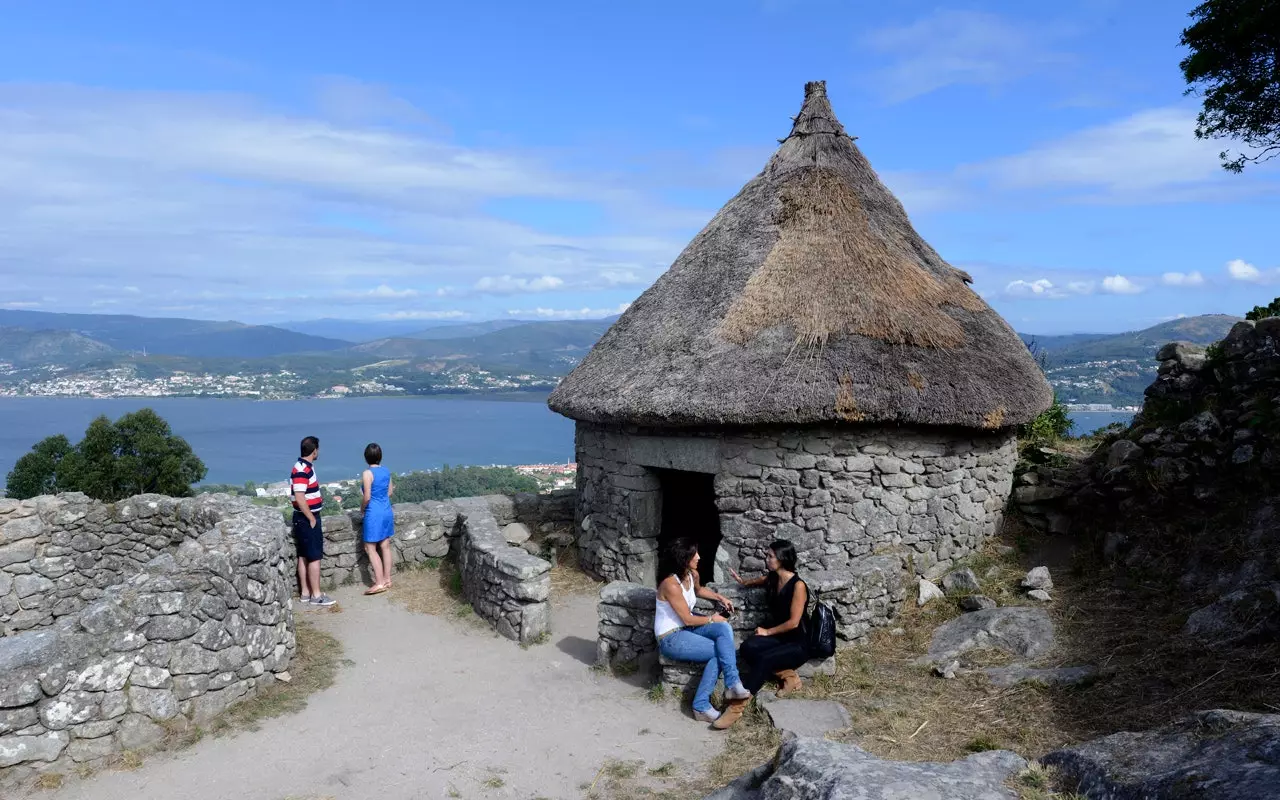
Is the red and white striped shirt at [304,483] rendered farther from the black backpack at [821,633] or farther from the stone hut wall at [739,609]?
the black backpack at [821,633]

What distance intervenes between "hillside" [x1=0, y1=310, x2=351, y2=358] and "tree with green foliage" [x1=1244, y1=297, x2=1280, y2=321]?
120 m

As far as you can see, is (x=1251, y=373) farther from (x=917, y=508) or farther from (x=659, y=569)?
(x=659, y=569)

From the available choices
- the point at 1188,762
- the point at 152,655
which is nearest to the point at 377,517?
the point at 152,655

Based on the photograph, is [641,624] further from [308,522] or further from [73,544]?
[73,544]

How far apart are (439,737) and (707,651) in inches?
83.6

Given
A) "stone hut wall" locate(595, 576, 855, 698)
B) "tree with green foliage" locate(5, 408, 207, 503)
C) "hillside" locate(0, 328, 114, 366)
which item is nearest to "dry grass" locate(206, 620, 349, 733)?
"stone hut wall" locate(595, 576, 855, 698)

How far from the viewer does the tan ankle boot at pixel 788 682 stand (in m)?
6.39

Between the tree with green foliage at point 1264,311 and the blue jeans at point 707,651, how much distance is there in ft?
24.5

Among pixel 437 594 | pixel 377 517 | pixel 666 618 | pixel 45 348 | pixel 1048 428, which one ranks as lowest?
pixel 437 594

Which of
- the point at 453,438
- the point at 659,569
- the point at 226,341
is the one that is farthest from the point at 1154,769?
the point at 226,341

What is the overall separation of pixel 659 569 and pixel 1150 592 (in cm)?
542

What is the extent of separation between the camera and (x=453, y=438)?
2482 inches

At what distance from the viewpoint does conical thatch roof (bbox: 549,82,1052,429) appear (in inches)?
325

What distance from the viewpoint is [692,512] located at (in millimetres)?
11805
